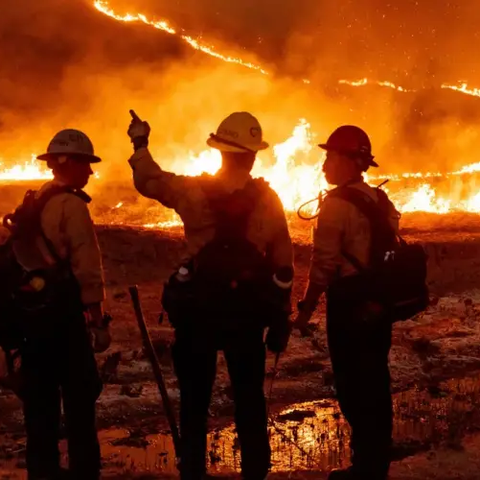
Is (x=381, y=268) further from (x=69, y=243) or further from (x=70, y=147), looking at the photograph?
(x=70, y=147)

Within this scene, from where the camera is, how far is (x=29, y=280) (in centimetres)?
457

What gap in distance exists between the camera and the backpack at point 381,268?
495 cm

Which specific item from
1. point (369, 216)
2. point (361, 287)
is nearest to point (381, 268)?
point (361, 287)

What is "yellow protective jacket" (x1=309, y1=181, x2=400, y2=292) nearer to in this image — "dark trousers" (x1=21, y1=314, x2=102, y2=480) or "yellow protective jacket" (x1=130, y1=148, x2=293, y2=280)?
"yellow protective jacket" (x1=130, y1=148, x2=293, y2=280)

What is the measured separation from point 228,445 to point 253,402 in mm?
2410

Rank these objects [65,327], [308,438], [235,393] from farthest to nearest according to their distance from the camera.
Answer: [308,438]
[235,393]
[65,327]

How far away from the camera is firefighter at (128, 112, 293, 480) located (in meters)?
4.58

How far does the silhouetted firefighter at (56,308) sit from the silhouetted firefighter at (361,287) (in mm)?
A: 1487

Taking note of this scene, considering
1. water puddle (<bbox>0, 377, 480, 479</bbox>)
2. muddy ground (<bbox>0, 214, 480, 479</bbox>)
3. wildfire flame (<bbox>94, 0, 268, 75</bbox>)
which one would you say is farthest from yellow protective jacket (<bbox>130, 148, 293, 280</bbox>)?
wildfire flame (<bbox>94, 0, 268, 75</bbox>)

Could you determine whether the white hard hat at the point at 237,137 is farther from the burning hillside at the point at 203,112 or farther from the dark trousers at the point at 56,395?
the burning hillside at the point at 203,112

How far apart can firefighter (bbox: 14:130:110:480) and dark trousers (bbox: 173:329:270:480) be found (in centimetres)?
57

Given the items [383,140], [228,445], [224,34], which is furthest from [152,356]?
[224,34]

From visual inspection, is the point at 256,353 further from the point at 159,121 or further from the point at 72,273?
the point at 159,121

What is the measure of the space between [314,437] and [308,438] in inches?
2.7
